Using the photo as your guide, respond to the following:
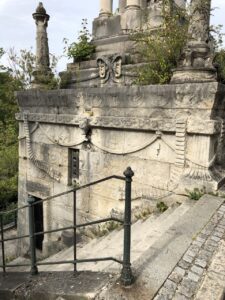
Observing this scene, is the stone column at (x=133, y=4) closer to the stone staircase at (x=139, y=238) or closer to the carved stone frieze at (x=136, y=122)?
the carved stone frieze at (x=136, y=122)

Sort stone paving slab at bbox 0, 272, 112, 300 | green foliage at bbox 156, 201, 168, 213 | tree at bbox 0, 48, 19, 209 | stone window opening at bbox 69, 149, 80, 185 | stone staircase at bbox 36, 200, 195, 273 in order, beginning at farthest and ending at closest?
tree at bbox 0, 48, 19, 209 < stone window opening at bbox 69, 149, 80, 185 < green foliage at bbox 156, 201, 168, 213 < stone staircase at bbox 36, 200, 195, 273 < stone paving slab at bbox 0, 272, 112, 300

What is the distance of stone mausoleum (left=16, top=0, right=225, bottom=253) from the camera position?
4.36 meters

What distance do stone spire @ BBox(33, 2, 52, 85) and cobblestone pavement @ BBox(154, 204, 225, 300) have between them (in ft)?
19.7

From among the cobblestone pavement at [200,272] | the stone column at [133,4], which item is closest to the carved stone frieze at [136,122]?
the cobblestone pavement at [200,272]

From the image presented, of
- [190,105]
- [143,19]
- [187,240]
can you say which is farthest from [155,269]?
[143,19]

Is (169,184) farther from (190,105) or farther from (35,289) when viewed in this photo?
(35,289)

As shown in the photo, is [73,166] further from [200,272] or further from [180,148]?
[200,272]

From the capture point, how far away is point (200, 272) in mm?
2434

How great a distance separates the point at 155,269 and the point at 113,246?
1.44m

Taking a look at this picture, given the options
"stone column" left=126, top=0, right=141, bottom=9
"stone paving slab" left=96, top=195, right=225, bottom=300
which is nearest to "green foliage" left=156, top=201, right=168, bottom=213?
"stone paving slab" left=96, top=195, right=225, bottom=300

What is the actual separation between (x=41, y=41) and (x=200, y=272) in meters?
6.97

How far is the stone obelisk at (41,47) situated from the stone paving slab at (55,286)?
17.9 ft

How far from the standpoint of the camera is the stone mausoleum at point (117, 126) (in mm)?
4359

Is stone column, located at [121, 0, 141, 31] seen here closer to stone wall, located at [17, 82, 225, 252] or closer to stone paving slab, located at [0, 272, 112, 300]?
stone wall, located at [17, 82, 225, 252]
